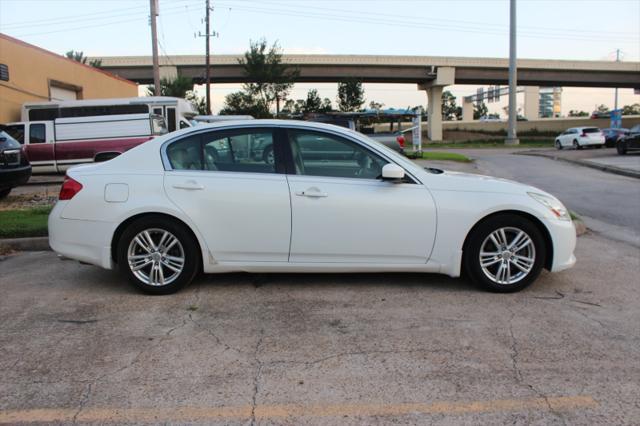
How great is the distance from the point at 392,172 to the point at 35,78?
77.0ft

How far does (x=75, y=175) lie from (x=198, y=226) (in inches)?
50.6

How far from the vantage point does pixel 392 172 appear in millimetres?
5016

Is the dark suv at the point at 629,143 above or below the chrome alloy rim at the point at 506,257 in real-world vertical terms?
above

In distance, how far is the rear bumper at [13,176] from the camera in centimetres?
1027

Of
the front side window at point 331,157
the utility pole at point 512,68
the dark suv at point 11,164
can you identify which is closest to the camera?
the front side window at point 331,157

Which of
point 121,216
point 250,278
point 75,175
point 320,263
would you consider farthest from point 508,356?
point 75,175

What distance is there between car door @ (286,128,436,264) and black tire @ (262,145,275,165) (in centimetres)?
18

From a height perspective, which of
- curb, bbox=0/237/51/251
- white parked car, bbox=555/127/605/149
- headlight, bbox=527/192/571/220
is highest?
white parked car, bbox=555/127/605/149

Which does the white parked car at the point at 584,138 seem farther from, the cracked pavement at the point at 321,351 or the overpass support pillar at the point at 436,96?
the cracked pavement at the point at 321,351

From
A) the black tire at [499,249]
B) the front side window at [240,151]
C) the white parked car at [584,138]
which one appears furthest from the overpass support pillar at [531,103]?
the front side window at [240,151]

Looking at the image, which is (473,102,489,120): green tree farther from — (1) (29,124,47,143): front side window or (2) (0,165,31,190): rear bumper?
(2) (0,165,31,190): rear bumper

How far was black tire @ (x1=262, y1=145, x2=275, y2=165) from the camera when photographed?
5.23 meters

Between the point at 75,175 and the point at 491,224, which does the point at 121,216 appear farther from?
the point at 491,224

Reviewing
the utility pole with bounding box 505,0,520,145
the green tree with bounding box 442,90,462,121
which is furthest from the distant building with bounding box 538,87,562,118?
the utility pole with bounding box 505,0,520,145
